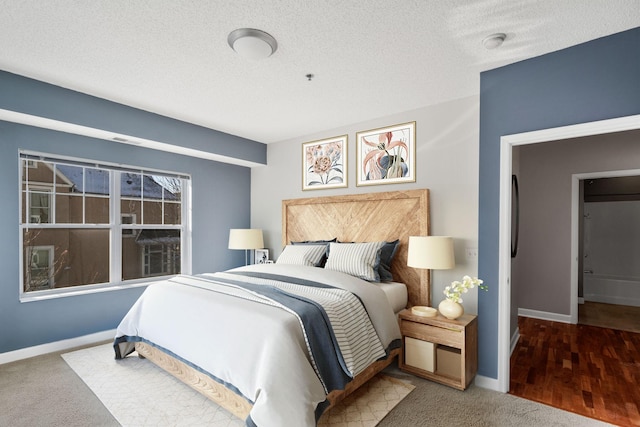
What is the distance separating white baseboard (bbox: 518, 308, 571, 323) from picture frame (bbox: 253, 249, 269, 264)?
3.79 metres

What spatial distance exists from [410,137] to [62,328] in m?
4.19

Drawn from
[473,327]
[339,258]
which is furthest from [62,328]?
[473,327]

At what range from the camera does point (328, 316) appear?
219 cm

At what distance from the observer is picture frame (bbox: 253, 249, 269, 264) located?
478 centimetres

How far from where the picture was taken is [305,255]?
12.2ft

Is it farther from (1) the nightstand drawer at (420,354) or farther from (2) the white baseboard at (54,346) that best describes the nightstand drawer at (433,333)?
(2) the white baseboard at (54,346)

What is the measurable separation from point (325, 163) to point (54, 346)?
3.57 meters

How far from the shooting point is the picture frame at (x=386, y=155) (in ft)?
11.5

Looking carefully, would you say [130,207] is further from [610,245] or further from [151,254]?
[610,245]

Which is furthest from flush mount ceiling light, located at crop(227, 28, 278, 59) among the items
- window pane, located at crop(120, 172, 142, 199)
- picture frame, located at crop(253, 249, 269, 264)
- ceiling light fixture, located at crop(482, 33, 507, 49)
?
picture frame, located at crop(253, 249, 269, 264)

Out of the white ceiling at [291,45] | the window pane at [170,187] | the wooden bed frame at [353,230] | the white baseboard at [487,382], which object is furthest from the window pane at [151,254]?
the white baseboard at [487,382]

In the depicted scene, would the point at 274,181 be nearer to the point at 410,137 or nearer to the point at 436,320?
the point at 410,137

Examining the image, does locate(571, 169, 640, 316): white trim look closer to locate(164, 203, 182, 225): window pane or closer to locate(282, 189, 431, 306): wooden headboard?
locate(282, 189, 431, 306): wooden headboard

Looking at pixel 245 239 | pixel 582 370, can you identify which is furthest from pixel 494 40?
→ pixel 245 239
